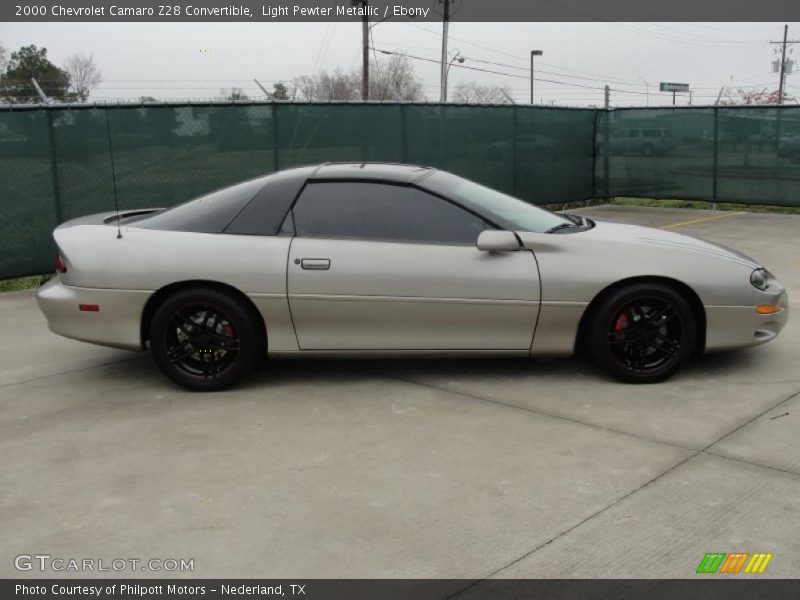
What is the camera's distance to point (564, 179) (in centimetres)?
1480

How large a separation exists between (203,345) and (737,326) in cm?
335

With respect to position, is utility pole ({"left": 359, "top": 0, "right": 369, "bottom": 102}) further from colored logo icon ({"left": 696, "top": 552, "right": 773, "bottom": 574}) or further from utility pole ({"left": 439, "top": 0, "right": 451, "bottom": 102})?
colored logo icon ({"left": 696, "top": 552, "right": 773, "bottom": 574})

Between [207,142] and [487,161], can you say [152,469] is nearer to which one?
[207,142]

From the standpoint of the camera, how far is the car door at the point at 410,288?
16.1 feet

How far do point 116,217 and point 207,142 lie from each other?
440 cm

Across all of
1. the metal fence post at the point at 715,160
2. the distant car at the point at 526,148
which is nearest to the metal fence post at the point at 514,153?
the distant car at the point at 526,148

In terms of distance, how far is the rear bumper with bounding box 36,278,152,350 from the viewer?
4.98m

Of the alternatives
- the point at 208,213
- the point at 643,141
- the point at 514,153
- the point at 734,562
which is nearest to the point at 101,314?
the point at 208,213

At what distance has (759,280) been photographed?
505cm

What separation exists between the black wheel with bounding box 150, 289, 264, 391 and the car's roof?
1041mm

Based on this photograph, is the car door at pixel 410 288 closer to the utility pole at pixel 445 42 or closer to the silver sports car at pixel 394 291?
the silver sports car at pixel 394 291

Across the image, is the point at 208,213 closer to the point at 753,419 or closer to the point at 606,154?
the point at 753,419

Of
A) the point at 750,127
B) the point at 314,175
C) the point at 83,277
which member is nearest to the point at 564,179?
the point at 750,127

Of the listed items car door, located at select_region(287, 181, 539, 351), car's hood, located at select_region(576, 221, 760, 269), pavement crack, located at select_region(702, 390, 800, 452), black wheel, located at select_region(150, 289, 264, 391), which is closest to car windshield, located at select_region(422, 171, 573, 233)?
car door, located at select_region(287, 181, 539, 351)
